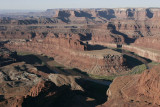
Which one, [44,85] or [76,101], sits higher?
[44,85]

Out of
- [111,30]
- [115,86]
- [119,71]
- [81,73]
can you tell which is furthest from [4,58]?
[111,30]

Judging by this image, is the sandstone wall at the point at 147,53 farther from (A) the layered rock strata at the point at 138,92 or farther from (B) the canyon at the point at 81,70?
(A) the layered rock strata at the point at 138,92

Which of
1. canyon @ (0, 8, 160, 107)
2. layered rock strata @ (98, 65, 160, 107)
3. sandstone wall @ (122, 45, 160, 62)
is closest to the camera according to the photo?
layered rock strata @ (98, 65, 160, 107)

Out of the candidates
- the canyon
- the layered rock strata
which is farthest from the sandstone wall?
the layered rock strata

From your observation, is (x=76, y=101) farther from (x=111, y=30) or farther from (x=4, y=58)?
(x=111, y=30)

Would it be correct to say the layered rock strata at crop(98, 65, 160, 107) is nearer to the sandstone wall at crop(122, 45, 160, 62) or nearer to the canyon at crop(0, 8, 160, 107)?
the canyon at crop(0, 8, 160, 107)

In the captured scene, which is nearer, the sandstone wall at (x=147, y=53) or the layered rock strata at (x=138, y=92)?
the layered rock strata at (x=138, y=92)

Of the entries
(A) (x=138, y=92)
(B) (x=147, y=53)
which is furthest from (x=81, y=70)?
(A) (x=138, y=92)

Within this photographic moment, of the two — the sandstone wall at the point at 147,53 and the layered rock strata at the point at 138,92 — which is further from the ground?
the layered rock strata at the point at 138,92

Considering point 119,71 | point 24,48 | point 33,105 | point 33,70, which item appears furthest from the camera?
point 24,48

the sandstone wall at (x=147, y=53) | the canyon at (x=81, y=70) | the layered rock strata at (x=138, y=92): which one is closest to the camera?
the layered rock strata at (x=138, y=92)

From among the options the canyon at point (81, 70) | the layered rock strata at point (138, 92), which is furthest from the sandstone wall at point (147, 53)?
the layered rock strata at point (138, 92)
